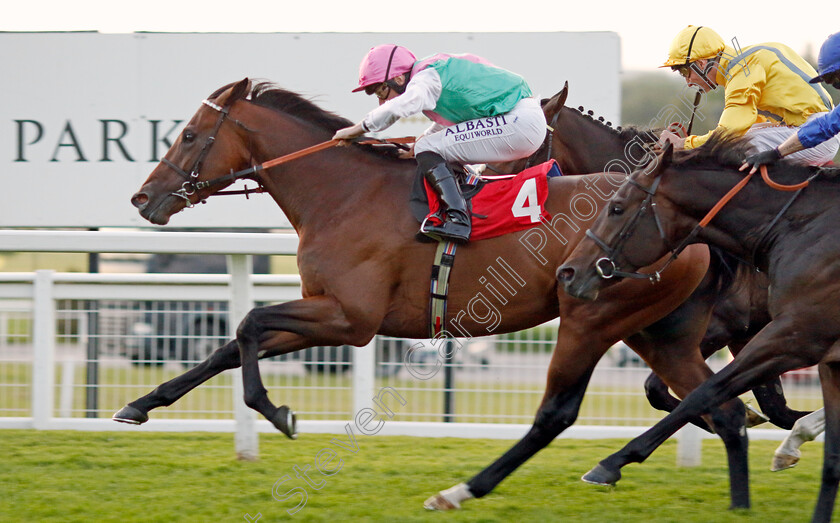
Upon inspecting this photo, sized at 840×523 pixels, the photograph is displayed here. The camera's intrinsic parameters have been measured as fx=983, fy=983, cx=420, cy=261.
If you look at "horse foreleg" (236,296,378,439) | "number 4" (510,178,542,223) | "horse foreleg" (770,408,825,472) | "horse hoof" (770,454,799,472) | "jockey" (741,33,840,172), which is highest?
"jockey" (741,33,840,172)

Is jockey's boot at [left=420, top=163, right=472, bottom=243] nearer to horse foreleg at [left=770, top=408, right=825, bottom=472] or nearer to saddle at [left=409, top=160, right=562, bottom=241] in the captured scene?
saddle at [left=409, top=160, right=562, bottom=241]

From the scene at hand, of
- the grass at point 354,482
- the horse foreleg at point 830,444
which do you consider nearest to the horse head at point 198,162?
the grass at point 354,482

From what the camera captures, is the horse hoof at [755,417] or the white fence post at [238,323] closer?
the horse hoof at [755,417]

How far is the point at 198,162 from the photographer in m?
4.29

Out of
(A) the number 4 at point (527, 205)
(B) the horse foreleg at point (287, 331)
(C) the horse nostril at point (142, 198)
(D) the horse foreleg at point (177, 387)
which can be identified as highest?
(C) the horse nostril at point (142, 198)

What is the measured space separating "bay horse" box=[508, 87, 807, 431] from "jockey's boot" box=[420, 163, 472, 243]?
779 millimetres

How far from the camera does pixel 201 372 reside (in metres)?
4.13

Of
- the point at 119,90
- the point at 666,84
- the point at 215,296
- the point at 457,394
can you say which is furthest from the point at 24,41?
the point at 666,84

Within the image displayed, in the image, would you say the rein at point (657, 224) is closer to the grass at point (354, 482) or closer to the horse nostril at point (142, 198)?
the grass at point (354, 482)

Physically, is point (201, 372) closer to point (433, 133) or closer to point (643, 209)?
point (433, 133)

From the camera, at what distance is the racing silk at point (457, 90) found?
4008mm

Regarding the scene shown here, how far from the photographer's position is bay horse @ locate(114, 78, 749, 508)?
3988mm

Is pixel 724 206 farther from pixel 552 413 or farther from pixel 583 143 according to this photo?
pixel 583 143

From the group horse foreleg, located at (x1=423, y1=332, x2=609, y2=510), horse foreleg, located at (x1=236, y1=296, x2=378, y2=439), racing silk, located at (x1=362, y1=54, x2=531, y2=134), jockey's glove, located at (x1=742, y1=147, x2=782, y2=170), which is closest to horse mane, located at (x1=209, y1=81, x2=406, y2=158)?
racing silk, located at (x1=362, y1=54, x2=531, y2=134)
